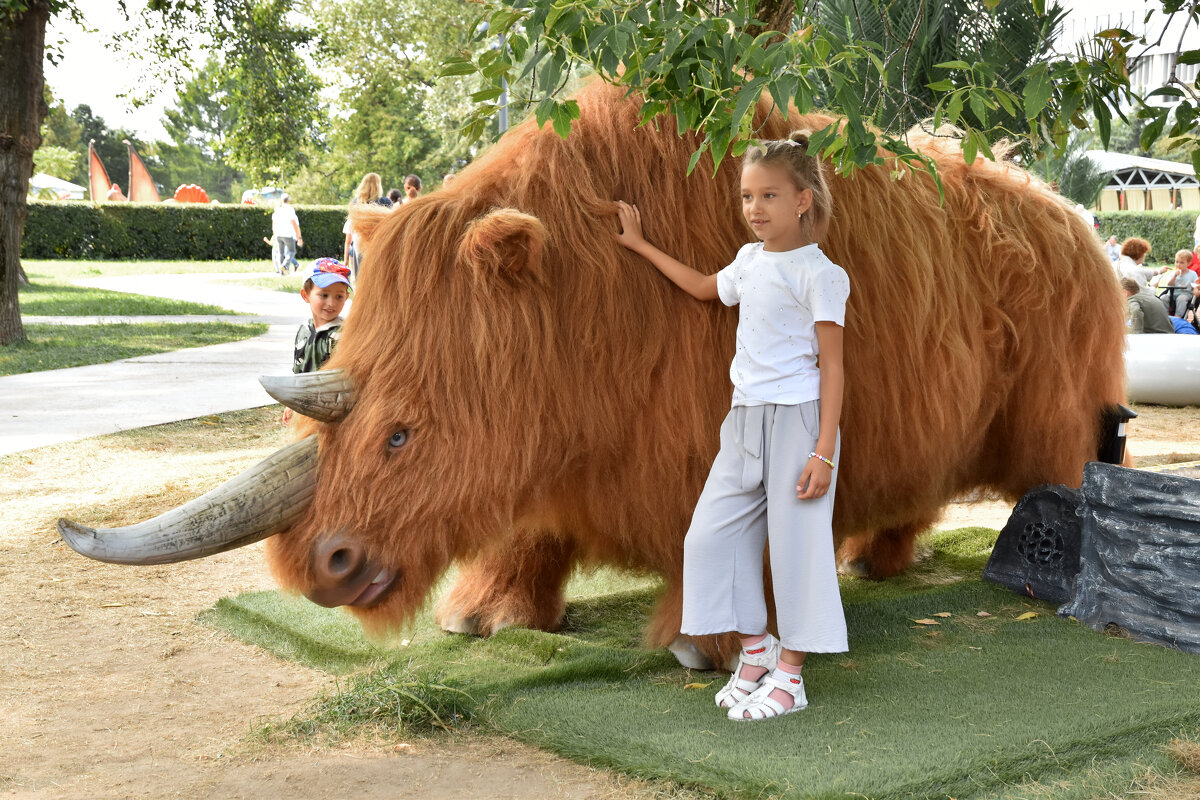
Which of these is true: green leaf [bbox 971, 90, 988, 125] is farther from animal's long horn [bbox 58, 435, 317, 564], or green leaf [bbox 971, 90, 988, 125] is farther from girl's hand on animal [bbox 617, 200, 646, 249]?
animal's long horn [bbox 58, 435, 317, 564]

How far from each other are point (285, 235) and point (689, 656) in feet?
73.1

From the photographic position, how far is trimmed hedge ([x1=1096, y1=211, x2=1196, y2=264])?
27594 mm

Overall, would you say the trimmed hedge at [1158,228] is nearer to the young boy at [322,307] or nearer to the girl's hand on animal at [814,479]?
the young boy at [322,307]

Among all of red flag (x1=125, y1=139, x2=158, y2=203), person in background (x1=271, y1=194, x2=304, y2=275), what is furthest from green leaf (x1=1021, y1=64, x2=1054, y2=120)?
red flag (x1=125, y1=139, x2=158, y2=203)

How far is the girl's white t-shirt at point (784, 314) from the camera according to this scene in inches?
131

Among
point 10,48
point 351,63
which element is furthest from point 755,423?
point 351,63

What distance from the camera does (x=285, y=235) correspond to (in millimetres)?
24359

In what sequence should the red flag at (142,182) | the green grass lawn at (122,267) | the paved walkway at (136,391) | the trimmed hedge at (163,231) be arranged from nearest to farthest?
1. the paved walkway at (136,391)
2. the green grass lawn at (122,267)
3. the trimmed hedge at (163,231)
4. the red flag at (142,182)

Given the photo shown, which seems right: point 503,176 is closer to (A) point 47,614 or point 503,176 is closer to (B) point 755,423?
(B) point 755,423

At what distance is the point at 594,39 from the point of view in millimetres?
2525

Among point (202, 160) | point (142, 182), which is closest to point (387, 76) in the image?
point (142, 182)

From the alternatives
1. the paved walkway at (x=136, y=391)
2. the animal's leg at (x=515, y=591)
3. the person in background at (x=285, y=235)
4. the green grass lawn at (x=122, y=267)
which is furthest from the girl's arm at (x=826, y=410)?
the green grass lawn at (x=122, y=267)

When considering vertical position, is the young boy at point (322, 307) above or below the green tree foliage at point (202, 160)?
below

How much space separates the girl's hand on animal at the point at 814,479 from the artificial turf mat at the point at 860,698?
66 centimetres
